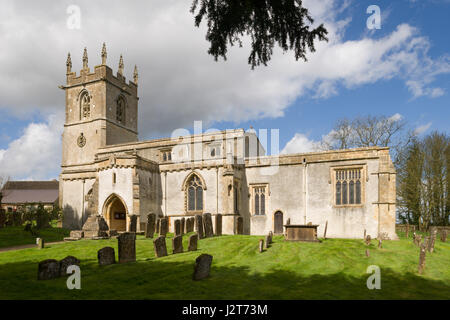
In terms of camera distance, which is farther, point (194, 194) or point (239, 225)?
point (194, 194)

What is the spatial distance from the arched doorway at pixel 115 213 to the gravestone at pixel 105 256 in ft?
39.2

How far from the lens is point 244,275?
10.5m

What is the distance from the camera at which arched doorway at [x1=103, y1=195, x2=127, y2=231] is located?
23828 mm

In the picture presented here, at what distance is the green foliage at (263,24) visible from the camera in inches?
208

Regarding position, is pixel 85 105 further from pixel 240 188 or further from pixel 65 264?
pixel 65 264

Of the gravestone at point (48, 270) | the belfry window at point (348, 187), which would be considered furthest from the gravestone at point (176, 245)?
the belfry window at point (348, 187)

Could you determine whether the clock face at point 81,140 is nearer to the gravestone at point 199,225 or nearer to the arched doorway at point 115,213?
the arched doorway at point 115,213

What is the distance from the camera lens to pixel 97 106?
114 feet

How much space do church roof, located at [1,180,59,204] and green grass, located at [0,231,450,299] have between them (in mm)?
44600

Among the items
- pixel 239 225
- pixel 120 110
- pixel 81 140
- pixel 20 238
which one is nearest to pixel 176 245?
pixel 239 225

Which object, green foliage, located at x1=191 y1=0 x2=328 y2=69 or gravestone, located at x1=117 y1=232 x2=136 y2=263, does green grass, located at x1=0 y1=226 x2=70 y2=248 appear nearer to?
gravestone, located at x1=117 y1=232 x2=136 y2=263

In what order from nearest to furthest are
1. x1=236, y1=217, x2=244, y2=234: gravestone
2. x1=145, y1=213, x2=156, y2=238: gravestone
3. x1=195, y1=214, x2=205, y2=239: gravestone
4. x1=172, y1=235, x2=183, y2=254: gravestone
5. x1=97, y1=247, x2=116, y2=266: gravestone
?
x1=97, y1=247, x2=116, y2=266: gravestone → x1=172, y1=235, x2=183, y2=254: gravestone → x1=195, y1=214, x2=205, y2=239: gravestone → x1=145, y1=213, x2=156, y2=238: gravestone → x1=236, y1=217, x2=244, y2=234: gravestone

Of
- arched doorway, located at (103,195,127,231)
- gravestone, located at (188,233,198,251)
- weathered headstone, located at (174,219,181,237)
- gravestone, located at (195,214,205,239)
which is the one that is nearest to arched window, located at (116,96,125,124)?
arched doorway, located at (103,195,127,231)

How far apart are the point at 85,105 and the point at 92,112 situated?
1.60 meters
